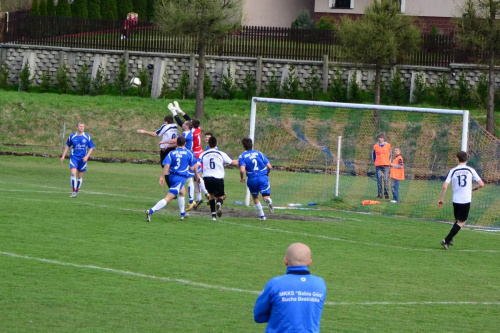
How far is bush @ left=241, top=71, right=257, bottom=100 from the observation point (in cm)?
4219

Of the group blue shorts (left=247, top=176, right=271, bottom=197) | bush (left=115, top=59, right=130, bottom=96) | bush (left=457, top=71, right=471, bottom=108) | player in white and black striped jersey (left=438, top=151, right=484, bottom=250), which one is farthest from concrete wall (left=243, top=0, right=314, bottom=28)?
player in white and black striped jersey (left=438, top=151, right=484, bottom=250)

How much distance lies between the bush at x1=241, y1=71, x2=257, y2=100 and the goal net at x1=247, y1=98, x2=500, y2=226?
4015 millimetres

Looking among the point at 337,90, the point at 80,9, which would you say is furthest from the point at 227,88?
the point at 80,9

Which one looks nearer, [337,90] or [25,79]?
[337,90]

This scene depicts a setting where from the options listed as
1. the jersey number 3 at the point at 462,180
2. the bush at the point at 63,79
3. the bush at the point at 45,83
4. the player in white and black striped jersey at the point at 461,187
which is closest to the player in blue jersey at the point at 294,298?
the player in white and black striped jersey at the point at 461,187

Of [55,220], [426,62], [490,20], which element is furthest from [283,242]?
[426,62]

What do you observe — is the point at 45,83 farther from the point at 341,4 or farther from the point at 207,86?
the point at 341,4

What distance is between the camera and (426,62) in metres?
42.2

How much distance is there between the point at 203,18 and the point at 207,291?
88.7ft

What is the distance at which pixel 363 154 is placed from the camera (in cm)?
3106

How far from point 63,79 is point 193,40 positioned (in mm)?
7178

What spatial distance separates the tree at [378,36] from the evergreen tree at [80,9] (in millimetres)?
19505

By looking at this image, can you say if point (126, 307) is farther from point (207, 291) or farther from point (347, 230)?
point (347, 230)

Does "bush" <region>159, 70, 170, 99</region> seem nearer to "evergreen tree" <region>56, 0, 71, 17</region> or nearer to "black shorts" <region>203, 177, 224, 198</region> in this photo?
"evergreen tree" <region>56, 0, 71, 17</region>
